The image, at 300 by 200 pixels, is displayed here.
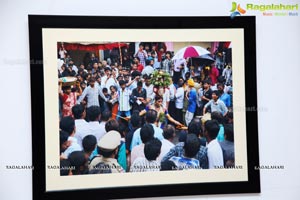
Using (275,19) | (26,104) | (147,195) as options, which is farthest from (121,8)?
(147,195)

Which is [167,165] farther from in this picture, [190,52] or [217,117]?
[190,52]

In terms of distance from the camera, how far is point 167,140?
1.62 metres

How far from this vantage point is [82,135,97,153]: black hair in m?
1.57

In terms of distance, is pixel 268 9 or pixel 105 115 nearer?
pixel 105 115

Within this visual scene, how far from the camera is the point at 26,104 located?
5.12ft

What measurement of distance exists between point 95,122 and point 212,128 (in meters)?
0.58

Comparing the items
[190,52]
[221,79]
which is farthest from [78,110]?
[221,79]

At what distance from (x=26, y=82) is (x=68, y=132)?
31 cm

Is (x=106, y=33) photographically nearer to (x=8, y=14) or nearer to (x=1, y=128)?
(x=8, y=14)

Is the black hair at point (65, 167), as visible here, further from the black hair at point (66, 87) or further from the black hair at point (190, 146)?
the black hair at point (190, 146)

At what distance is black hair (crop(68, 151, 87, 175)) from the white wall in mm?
206

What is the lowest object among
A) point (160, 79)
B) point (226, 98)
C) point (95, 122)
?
point (95, 122)

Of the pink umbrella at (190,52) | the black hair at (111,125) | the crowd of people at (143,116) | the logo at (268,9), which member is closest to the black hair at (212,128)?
the crowd of people at (143,116)

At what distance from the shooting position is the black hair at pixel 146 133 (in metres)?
1.61
